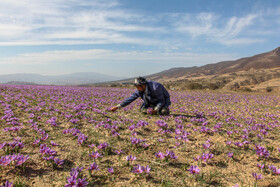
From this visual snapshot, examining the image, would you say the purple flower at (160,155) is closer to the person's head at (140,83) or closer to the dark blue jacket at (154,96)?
the person's head at (140,83)

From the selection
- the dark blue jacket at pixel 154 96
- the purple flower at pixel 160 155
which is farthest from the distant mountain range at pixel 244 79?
the purple flower at pixel 160 155

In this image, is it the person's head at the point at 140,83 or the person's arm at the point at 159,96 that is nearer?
the person's head at the point at 140,83

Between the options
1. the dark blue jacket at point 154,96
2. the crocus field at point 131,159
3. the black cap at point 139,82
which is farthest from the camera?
the dark blue jacket at point 154,96

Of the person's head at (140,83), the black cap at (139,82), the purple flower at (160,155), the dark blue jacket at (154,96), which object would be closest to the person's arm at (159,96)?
the dark blue jacket at (154,96)

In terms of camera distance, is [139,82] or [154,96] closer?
[139,82]

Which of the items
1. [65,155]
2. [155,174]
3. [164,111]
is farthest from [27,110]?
[155,174]

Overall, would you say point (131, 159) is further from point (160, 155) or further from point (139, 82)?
point (139, 82)

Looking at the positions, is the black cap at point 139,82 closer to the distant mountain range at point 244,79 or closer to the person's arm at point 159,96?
the distant mountain range at point 244,79

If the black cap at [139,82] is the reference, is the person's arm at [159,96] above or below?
below

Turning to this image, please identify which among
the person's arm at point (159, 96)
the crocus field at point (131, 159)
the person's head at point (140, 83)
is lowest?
the crocus field at point (131, 159)

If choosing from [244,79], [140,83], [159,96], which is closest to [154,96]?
[159,96]

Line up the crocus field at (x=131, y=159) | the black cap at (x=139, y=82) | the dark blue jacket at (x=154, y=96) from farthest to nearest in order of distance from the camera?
the dark blue jacket at (x=154, y=96)
the black cap at (x=139, y=82)
the crocus field at (x=131, y=159)

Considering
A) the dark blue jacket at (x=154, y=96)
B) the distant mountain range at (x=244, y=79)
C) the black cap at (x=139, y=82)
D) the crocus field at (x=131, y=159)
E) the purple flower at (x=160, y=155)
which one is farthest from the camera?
the distant mountain range at (x=244, y=79)

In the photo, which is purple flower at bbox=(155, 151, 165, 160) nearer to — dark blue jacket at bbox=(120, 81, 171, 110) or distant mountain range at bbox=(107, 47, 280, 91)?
distant mountain range at bbox=(107, 47, 280, 91)
